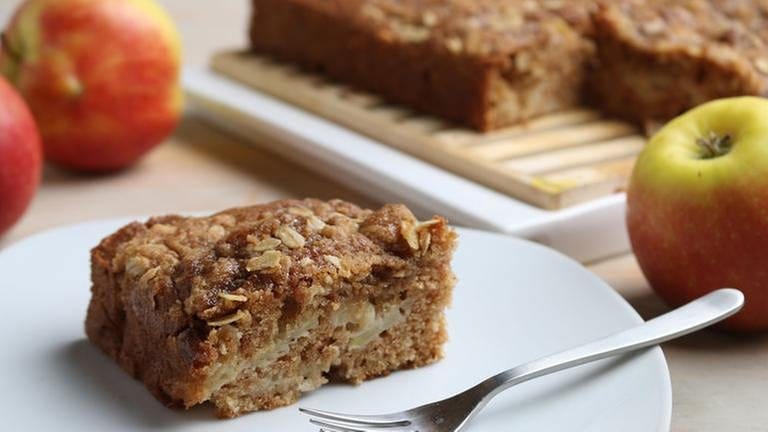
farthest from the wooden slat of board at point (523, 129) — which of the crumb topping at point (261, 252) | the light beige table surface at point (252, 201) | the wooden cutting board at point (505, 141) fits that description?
the crumb topping at point (261, 252)

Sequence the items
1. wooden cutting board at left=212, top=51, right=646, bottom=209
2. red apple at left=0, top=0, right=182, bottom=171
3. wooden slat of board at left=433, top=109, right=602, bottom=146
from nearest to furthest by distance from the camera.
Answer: wooden cutting board at left=212, top=51, right=646, bottom=209
red apple at left=0, top=0, right=182, bottom=171
wooden slat of board at left=433, top=109, right=602, bottom=146

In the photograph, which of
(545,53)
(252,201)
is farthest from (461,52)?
(252,201)

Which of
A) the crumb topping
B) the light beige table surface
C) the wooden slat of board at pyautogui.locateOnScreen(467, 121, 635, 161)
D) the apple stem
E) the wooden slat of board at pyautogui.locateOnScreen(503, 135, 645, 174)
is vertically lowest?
the light beige table surface

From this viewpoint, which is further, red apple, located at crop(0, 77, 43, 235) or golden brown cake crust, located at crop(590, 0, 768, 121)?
golden brown cake crust, located at crop(590, 0, 768, 121)

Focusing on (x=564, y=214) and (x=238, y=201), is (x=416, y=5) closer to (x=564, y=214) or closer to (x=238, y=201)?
(x=238, y=201)

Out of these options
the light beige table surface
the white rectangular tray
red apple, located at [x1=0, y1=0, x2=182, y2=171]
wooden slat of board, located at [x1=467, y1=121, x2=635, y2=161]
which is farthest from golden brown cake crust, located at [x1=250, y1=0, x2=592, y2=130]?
red apple, located at [x1=0, y1=0, x2=182, y2=171]

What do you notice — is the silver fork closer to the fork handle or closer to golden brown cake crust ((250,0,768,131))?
the fork handle
